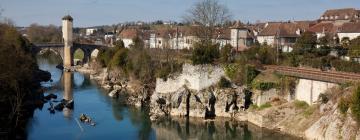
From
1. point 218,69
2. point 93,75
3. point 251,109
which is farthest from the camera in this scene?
point 93,75

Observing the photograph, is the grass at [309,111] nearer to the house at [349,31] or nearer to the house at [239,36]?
the house at [349,31]

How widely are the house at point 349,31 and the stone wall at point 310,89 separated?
16.9 metres

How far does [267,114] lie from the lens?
126 feet

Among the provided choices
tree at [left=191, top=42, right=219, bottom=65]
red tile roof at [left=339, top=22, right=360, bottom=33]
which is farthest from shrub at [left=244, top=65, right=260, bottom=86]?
red tile roof at [left=339, top=22, right=360, bottom=33]

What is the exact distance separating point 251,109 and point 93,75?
40.0 metres

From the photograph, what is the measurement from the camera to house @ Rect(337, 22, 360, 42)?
177ft

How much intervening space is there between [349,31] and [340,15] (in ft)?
→ 50.6

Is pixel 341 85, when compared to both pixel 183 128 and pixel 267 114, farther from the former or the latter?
pixel 183 128

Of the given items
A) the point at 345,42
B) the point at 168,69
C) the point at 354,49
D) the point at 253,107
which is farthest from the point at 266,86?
the point at 345,42

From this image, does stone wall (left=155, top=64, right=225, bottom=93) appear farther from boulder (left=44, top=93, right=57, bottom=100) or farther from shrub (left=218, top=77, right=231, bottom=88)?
boulder (left=44, top=93, right=57, bottom=100)

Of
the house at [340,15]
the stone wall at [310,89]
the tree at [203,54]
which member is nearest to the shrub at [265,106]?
the stone wall at [310,89]

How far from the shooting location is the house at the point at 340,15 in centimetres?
6650

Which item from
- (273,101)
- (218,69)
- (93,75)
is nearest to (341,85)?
(273,101)

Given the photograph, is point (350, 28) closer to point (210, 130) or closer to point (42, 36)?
point (210, 130)
